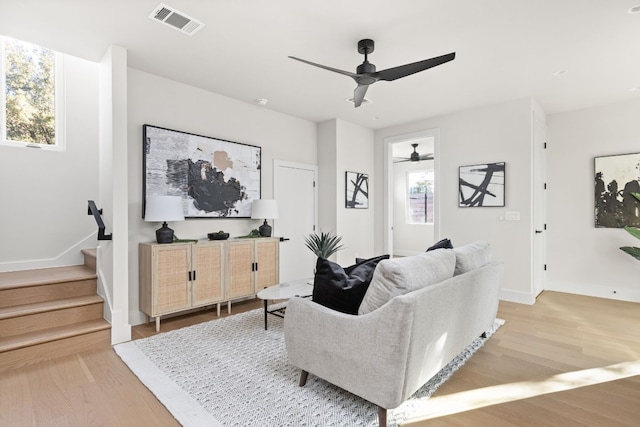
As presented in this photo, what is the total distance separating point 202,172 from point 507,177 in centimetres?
419

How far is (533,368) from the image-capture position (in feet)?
8.33

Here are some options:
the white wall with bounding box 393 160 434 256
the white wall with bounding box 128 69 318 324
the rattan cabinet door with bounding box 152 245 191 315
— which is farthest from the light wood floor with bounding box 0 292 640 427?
the white wall with bounding box 393 160 434 256

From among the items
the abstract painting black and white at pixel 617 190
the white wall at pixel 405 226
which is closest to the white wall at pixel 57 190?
the abstract painting black and white at pixel 617 190

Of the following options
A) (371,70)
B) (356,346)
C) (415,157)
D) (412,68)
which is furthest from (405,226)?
(356,346)

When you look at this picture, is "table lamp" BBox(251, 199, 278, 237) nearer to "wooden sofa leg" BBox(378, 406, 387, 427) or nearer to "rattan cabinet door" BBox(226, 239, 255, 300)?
"rattan cabinet door" BBox(226, 239, 255, 300)

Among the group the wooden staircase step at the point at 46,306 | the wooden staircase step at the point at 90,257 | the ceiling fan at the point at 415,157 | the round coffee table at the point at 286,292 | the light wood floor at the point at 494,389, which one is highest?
the ceiling fan at the point at 415,157

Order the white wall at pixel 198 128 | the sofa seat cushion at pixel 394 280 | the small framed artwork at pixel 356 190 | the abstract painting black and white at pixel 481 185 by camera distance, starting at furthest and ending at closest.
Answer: the small framed artwork at pixel 356 190
the abstract painting black and white at pixel 481 185
the white wall at pixel 198 128
the sofa seat cushion at pixel 394 280

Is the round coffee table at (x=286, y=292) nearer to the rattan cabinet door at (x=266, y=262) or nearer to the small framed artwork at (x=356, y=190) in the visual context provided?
the rattan cabinet door at (x=266, y=262)

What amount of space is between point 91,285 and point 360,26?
3.64 m

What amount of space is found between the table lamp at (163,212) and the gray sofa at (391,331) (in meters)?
1.94

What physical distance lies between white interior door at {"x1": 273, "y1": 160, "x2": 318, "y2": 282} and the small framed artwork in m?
0.57

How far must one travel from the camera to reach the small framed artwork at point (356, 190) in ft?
18.2

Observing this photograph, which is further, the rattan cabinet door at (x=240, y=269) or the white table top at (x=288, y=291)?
the rattan cabinet door at (x=240, y=269)

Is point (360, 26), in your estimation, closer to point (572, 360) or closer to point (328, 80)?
point (328, 80)
